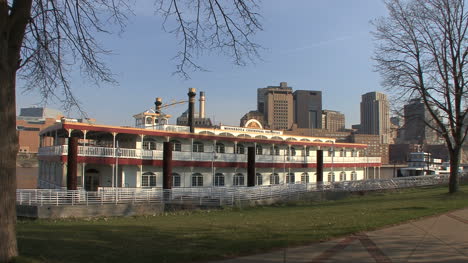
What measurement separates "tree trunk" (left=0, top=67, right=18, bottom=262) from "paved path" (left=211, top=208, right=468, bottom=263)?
389cm

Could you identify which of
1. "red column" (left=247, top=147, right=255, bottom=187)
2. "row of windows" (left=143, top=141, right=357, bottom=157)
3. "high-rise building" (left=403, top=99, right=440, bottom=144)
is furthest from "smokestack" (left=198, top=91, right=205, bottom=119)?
"high-rise building" (left=403, top=99, right=440, bottom=144)

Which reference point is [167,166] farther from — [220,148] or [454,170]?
[454,170]

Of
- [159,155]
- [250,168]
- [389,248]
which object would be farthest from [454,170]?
[159,155]

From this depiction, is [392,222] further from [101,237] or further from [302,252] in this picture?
[101,237]

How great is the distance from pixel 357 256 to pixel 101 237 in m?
6.59

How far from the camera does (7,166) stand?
23.3 feet

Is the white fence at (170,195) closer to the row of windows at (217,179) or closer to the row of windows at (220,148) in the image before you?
the row of windows at (217,179)

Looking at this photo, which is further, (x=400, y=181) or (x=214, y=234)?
(x=400, y=181)

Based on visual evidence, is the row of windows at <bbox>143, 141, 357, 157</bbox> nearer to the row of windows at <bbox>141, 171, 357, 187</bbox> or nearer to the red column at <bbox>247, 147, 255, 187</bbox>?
the row of windows at <bbox>141, 171, 357, 187</bbox>

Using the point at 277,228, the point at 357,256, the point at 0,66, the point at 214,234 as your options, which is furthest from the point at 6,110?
the point at 277,228

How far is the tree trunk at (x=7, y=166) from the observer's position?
23.1 feet

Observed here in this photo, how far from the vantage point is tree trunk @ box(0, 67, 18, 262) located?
7039 millimetres

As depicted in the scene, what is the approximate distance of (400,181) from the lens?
41906 millimetres

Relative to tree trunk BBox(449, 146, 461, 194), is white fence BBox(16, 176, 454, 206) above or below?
below
